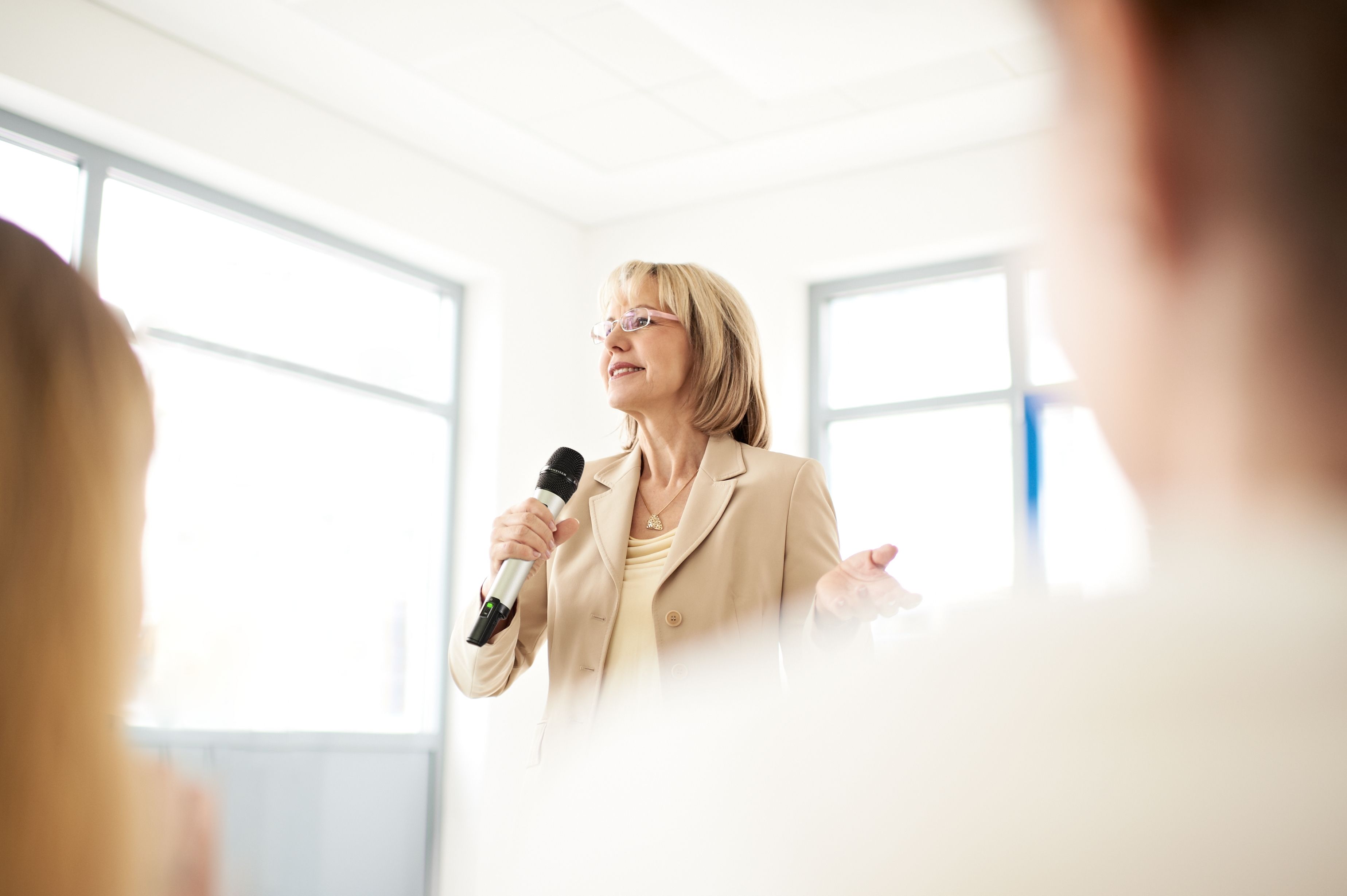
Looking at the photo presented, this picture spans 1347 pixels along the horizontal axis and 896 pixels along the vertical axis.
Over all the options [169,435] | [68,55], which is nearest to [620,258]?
[68,55]

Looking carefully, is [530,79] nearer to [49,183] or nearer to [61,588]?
[49,183]

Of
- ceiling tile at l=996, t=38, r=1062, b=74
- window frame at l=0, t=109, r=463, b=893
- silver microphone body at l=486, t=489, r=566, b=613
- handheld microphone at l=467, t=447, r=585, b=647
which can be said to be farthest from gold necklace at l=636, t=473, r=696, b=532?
window frame at l=0, t=109, r=463, b=893

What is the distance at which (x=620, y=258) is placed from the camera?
19.9 ft

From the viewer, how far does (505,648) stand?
1.69 meters

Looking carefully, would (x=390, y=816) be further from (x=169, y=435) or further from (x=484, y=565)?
(x=169, y=435)

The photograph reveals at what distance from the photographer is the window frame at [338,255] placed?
13.5 ft

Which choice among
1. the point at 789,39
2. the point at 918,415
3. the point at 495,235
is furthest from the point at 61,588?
the point at 495,235

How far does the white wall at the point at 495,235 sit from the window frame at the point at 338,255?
1.7 inches

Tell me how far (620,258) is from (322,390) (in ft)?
5.78

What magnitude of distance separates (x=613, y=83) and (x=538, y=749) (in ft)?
11.8

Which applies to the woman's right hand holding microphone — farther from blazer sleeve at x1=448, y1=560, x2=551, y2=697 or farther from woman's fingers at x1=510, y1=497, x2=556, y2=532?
blazer sleeve at x1=448, y1=560, x2=551, y2=697

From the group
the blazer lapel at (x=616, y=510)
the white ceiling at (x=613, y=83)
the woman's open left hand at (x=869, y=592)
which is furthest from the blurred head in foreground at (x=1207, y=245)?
the white ceiling at (x=613, y=83)

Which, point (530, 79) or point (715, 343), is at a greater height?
point (530, 79)

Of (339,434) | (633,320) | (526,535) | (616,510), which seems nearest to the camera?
(526,535)
